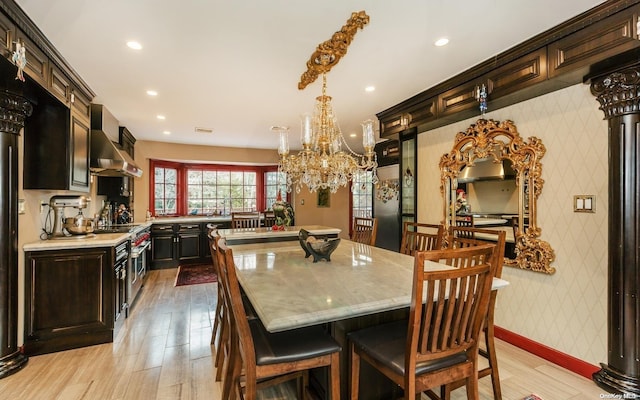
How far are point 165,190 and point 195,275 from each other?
2.33m

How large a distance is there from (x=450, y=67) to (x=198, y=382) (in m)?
3.34

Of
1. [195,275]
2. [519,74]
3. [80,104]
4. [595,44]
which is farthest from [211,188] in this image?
[595,44]

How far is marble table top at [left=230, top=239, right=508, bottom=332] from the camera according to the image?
1.24 metres

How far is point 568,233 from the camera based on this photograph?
2332 mm

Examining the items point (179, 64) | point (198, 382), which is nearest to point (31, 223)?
point (179, 64)

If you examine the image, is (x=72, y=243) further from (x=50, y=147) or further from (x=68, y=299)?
(x=50, y=147)

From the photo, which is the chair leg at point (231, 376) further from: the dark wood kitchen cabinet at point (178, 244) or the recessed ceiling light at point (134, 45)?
the dark wood kitchen cabinet at point (178, 244)

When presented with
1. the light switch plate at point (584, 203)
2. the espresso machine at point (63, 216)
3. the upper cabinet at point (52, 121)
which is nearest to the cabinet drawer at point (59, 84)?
the upper cabinet at point (52, 121)

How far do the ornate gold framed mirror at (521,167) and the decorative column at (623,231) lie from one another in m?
0.47

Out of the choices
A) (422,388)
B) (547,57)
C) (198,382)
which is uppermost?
(547,57)

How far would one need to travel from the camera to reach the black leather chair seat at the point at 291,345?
4.52 ft

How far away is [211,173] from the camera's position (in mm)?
7047

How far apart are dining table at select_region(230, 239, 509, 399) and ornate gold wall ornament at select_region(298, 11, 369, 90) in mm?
1630

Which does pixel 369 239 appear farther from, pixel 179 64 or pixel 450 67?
pixel 179 64
